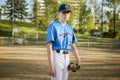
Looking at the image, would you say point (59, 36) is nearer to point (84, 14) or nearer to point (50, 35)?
point (50, 35)

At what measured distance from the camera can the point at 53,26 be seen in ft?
15.8

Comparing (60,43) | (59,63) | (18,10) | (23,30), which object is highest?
(18,10)

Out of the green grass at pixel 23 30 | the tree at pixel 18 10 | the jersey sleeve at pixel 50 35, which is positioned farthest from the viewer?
the tree at pixel 18 10

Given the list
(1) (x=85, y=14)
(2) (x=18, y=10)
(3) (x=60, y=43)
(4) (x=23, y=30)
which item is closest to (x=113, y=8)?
(1) (x=85, y=14)

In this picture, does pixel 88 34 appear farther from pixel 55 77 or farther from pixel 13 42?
pixel 55 77

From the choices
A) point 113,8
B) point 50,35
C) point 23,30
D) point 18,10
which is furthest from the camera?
point 18,10

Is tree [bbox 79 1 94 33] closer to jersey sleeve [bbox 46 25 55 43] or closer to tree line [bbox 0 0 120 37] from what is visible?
tree line [bbox 0 0 120 37]

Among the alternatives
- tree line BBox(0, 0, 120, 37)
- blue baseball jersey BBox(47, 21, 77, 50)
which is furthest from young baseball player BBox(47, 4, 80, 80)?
tree line BBox(0, 0, 120, 37)

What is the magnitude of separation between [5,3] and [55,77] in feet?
246

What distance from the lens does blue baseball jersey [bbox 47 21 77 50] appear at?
4.84m

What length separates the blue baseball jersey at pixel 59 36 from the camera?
4.84 m

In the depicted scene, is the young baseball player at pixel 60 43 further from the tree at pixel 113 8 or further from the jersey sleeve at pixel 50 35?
the tree at pixel 113 8

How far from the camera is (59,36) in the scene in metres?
4.88

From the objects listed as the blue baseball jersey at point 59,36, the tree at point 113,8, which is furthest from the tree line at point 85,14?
the blue baseball jersey at point 59,36
